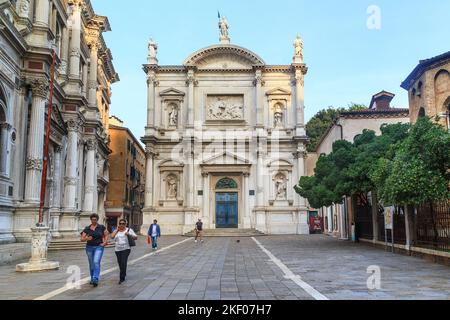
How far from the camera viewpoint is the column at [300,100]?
4241cm

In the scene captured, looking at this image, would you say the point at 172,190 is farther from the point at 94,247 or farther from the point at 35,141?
the point at 94,247

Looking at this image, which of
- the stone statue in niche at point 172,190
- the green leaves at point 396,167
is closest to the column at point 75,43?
→ the green leaves at point 396,167

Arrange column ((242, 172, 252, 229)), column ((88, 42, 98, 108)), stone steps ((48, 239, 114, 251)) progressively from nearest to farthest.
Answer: stone steps ((48, 239, 114, 251)) → column ((88, 42, 98, 108)) → column ((242, 172, 252, 229))

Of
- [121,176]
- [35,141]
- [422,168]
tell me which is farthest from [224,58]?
[422,168]

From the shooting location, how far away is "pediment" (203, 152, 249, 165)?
41656 millimetres

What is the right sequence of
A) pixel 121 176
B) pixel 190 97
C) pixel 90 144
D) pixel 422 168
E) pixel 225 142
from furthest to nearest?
pixel 121 176, pixel 190 97, pixel 225 142, pixel 90 144, pixel 422 168

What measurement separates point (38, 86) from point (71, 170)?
8428mm

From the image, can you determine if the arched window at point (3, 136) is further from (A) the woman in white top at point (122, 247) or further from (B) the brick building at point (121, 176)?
(B) the brick building at point (121, 176)

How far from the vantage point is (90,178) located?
105 feet

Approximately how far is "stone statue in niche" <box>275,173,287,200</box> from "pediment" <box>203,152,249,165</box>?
3304 millimetres

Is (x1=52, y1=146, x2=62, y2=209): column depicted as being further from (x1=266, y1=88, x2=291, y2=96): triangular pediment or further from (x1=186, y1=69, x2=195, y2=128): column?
(x1=266, y1=88, x2=291, y2=96): triangular pediment

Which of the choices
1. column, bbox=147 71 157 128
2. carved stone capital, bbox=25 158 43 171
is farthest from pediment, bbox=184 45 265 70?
carved stone capital, bbox=25 158 43 171

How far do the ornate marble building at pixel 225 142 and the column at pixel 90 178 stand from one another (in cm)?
922
